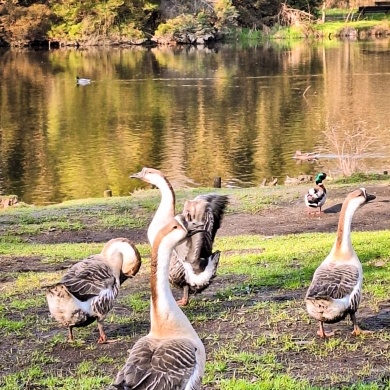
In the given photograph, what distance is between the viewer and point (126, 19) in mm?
95938

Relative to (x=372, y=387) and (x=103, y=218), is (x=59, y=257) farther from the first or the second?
(x=372, y=387)

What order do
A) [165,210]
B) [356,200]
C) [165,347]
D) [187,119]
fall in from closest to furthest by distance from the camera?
[165,347], [356,200], [165,210], [187,119]

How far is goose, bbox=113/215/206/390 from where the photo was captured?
4672 mm

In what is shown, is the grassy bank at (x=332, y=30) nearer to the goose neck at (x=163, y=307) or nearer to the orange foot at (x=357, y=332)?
the orange foot at (x=357, y=332)

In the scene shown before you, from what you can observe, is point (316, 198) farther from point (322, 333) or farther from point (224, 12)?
point (224, 12)

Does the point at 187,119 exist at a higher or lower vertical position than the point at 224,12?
lower

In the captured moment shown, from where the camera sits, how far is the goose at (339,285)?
6551mm

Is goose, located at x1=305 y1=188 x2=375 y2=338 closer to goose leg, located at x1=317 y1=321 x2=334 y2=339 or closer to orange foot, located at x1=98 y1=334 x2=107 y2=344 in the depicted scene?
goose leg, located at x1=317 y1=321 x2=334 y2=339

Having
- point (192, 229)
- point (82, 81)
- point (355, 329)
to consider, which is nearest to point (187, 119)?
point (82, 81)

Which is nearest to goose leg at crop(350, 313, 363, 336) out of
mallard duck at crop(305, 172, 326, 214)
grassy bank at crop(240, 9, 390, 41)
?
mallard duck at crop(305, 172, 326, 214)

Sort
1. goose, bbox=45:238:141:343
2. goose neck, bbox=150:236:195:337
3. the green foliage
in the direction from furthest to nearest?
1. the green foliage
2. goose, bbox=45:238:141:343
3. goose neck, bbox=150:236:195:337

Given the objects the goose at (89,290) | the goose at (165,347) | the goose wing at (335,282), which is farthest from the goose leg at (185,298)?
the goose at (165,347)

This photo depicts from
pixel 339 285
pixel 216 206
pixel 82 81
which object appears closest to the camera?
pixel 339 285

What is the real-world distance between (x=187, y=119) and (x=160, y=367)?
129ft
